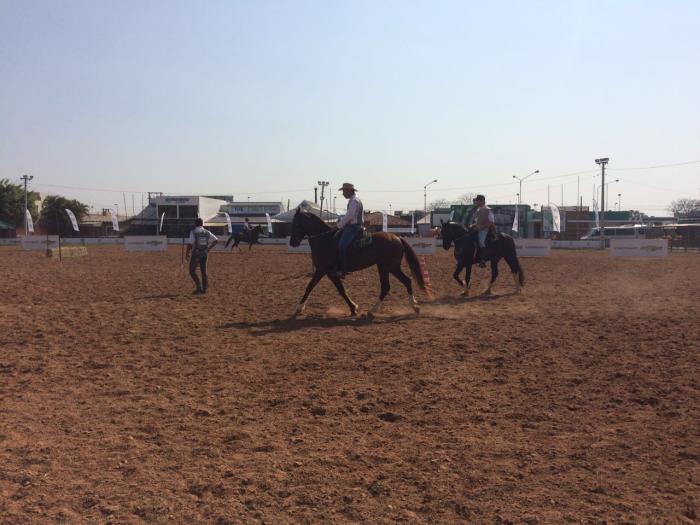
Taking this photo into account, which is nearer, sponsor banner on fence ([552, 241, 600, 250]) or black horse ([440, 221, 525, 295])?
black horse ([440, 221, 525, 295])

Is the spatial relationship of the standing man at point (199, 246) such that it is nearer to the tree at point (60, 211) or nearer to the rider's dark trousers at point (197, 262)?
the rider's dark trousers at point (197, 262)

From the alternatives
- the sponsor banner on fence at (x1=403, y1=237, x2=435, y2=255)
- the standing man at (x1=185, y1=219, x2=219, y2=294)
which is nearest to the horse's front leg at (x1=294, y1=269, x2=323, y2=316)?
the standing man at (x1=185, y1=219, x2=219, y2=294)

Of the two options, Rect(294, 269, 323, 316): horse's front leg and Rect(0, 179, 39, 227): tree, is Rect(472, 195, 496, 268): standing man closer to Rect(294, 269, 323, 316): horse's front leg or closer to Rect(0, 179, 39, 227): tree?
Rect(294, 269, 323, 316): horse's front leg

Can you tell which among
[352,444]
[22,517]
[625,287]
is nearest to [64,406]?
[22,517]

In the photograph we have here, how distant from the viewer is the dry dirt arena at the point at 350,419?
3.57 metres

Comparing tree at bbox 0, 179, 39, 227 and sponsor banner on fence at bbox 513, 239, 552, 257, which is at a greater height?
tree at bbox 0, 179, 39, 227

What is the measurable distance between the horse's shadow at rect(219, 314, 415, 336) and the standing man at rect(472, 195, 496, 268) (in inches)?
154

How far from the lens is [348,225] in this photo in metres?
10.7

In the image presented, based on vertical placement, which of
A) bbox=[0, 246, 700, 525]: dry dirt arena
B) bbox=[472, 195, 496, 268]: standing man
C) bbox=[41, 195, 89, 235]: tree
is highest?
bbox=[41, 195, 89, 235]: tree

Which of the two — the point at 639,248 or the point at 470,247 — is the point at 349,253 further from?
the point at 639,248

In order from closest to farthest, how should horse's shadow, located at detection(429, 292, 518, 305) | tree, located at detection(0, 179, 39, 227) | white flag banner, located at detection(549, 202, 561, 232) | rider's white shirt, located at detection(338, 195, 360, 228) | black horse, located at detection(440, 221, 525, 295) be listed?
rider's white shirt, located at detection(338, 195, 360, 228)
horse's shadow, located at detection(429, 292, 518, 305)
black horse, located at detection(440, 221, 525, 295)
white flag banner, located at detection(549, 202, 561, 232)
tree, located at detection(0, 179, 39, 227)

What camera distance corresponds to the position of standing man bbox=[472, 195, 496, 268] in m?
13.8

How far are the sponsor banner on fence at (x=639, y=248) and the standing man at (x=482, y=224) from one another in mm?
21430

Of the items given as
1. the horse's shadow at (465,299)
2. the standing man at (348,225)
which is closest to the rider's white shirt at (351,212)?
the standing man at (348,225)
